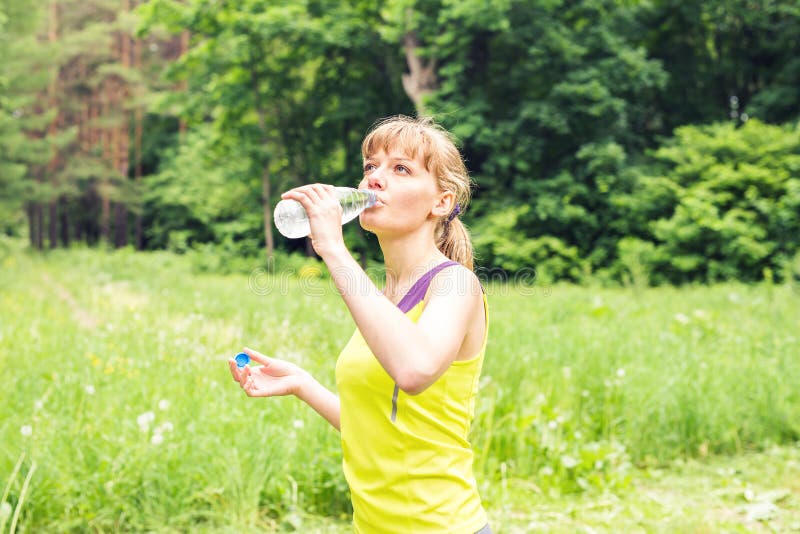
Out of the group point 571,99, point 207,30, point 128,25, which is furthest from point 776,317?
point 128,25

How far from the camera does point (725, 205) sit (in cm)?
1550

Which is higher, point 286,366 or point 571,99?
point 571,99

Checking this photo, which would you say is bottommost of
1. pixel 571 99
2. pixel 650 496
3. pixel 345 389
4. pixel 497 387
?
pixel 650 496

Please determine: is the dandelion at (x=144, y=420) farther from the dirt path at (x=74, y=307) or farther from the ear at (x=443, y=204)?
the dirt path at (x=74, y=307)

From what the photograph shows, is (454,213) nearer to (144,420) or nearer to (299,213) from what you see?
(299,213)

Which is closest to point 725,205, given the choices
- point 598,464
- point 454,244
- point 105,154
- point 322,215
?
point 598,464

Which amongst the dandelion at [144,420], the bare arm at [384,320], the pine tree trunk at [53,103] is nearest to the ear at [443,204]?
the bare arm at [384,320]

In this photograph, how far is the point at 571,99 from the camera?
59.1 feet

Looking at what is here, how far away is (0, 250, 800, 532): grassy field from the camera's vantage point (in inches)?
135

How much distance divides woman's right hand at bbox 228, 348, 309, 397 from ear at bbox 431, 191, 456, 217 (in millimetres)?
584

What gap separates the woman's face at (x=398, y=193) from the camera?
156 centimetres

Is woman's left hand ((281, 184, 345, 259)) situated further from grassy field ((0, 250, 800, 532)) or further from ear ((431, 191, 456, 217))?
grassy field ((0, 250, 800, 532))

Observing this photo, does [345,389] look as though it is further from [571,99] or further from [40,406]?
[571,99]

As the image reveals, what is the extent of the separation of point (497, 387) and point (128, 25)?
31.3m
